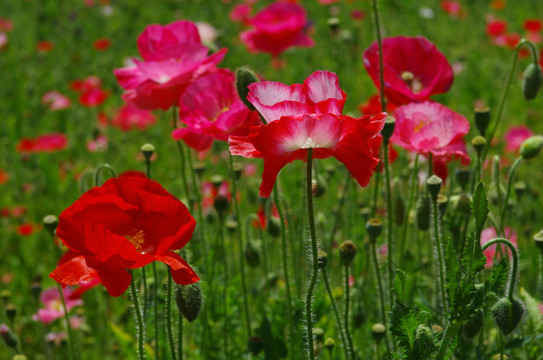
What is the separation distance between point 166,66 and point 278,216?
998 mm

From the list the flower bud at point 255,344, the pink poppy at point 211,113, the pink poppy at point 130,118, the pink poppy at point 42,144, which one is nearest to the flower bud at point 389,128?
the pink poppy at point 211,113

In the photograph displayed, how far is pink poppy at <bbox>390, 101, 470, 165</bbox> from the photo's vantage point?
193 centimetres

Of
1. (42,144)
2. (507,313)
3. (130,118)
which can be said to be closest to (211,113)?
(507,313)

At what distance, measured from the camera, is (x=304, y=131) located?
1271mm

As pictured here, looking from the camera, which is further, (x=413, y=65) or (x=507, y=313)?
(x=413, y=65)

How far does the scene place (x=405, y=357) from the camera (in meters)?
1.39

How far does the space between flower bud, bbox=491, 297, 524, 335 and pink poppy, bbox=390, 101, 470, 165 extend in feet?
1.65

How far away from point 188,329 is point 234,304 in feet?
0.88

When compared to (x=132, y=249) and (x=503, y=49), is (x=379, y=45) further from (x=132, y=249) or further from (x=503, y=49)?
(x=503, y=49)

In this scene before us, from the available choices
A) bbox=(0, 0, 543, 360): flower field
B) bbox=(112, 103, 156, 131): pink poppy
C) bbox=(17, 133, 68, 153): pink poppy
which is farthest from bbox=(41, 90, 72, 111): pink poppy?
bbox=(17, 133, 68, 153): pink poppy

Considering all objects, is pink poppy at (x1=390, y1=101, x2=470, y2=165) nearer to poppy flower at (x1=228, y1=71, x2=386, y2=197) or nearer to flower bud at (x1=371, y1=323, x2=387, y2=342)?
flower bud at (x1=371, y1=323, x2=387, y2=342)

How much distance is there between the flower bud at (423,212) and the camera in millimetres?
2049

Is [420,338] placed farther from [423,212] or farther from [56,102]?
[56,102]

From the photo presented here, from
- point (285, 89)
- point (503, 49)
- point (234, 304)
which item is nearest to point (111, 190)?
point (285, 89)
